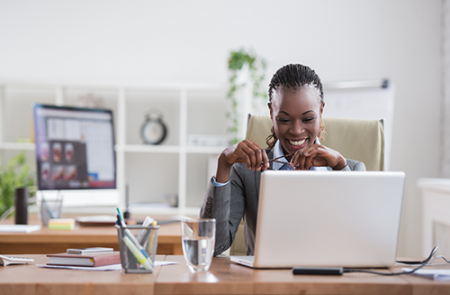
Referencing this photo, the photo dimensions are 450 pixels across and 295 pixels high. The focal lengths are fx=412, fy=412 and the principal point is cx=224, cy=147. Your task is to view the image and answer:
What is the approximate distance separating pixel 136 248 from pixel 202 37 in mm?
2440

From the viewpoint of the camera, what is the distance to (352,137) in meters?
1.62

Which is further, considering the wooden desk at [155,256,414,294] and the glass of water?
the glass of water

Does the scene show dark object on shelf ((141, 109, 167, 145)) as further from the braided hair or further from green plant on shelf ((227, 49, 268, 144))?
the braided hair

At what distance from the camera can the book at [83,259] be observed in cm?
92

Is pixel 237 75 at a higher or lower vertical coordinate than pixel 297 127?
higher

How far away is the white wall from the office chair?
4.81 ft

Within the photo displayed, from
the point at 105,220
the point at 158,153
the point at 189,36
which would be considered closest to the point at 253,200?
the point at 105,220

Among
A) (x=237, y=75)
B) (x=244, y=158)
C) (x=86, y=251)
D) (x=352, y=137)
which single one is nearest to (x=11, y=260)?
(x=86, y=251)

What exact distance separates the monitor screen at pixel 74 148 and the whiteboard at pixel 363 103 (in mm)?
1534

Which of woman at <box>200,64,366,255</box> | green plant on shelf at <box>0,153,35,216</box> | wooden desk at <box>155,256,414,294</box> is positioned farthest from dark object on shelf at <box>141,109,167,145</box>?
wooden desk at <box>155,256,414,294</box>

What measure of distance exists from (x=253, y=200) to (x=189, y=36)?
2009mm

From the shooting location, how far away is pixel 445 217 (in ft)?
7.45

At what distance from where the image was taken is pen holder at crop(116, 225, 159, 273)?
→ 0.85 m

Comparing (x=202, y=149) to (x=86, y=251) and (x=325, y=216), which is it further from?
(x=325, y=216)
